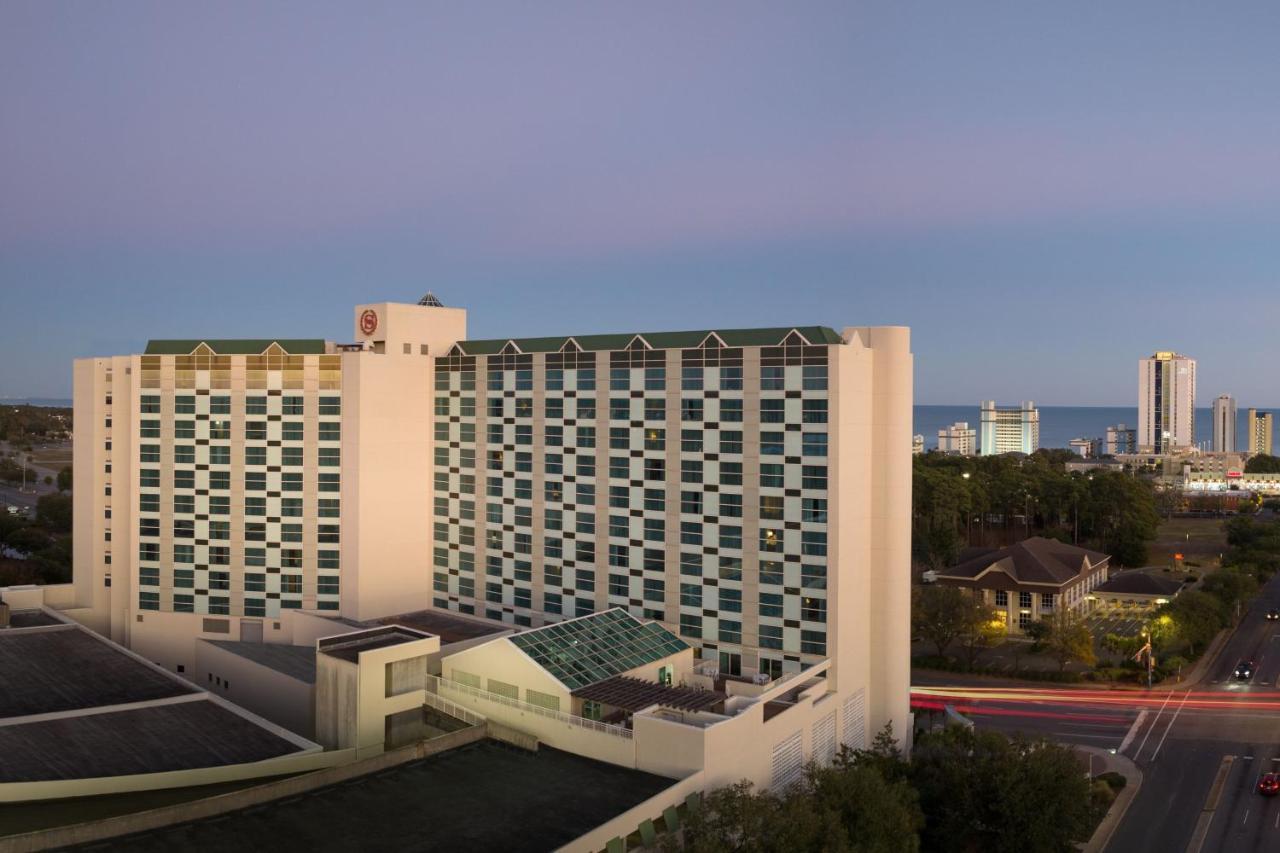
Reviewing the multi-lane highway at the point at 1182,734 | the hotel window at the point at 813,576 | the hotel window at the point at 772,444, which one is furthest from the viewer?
the hotel window at the point at 772,444

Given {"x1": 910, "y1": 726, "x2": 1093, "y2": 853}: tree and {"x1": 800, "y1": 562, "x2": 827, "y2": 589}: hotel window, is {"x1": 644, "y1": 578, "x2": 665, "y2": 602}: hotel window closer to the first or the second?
{"x1": 800, "y1": 562, "x2": 827, "y2": 589}: hotel window

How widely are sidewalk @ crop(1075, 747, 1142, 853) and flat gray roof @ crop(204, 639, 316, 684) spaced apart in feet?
123

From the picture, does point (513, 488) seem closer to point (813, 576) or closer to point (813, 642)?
point (813, 576)

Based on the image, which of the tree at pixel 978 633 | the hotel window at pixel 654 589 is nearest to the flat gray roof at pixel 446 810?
the hotel window at pixel 654 589

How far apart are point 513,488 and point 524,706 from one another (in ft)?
61.2

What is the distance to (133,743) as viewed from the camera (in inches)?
1534

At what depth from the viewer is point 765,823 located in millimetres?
30797

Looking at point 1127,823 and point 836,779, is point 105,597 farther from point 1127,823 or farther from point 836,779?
point 1127,823

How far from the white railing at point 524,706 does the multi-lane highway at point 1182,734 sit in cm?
2382

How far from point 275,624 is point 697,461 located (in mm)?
28005

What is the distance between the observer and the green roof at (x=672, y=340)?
46594 mm

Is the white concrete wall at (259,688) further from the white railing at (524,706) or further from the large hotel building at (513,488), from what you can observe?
the white railing at (524,706)

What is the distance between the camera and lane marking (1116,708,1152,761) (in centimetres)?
5666

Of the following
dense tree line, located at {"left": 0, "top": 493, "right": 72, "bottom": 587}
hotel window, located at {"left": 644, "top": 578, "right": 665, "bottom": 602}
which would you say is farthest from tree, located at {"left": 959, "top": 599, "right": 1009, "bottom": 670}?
dense tree line, located at {"left": 0, "top": 493, "right": 72, "bottom": 587}
